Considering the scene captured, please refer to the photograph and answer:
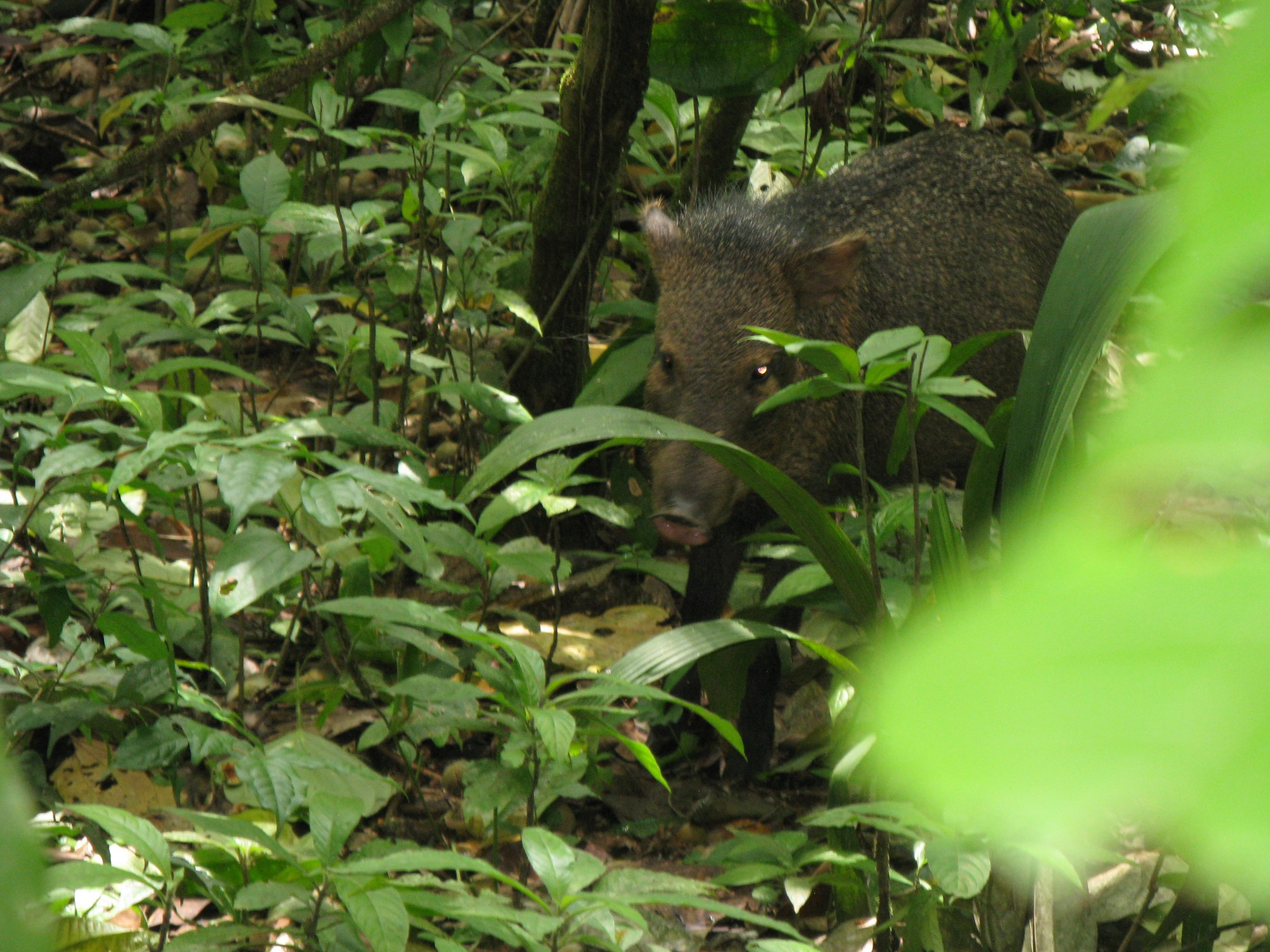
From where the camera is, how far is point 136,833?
1.41 m

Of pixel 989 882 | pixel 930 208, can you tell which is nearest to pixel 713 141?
pixel 930 208

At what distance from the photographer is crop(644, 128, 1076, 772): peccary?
9.45ft

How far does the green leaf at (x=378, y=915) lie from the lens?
1338 millimetres

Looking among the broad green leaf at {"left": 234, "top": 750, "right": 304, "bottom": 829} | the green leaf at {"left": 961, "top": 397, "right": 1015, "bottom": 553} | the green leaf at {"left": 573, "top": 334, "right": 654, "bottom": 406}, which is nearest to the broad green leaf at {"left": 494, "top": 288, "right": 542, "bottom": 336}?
the green leaf at {"left": 573, "top": 334, "right": 654, "bottom": 406}

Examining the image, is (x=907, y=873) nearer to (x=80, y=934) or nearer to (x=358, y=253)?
(x=80, y=934)

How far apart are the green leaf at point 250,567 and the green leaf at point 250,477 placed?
162mm

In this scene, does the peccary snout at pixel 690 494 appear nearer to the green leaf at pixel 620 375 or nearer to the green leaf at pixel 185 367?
the green leaf at pixel 620 375

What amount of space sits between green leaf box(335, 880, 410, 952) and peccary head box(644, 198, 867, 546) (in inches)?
54.0

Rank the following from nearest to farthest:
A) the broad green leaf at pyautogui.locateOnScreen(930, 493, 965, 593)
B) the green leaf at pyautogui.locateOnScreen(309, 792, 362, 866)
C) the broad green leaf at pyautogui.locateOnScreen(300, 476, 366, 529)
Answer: the green leaf at pyautogui.locateOnScreen(309, 792, 362, 866) < the broad green leaf at pyautogui.locateOnScreen(300, 476, 366, 529) < the broad green leaf at pyautogui.locateOnScreen(930, 493, 965, 593)

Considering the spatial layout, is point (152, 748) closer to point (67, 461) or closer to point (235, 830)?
point (235, 830)

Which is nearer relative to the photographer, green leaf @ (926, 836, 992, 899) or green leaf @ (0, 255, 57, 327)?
green leaf @ (926, 836, 992, 899)

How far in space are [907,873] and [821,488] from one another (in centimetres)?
115

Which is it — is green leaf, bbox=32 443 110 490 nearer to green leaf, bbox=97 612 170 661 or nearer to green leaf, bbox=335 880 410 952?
green leaf, bbox=97 612 170 661

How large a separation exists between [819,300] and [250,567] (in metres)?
1.75
